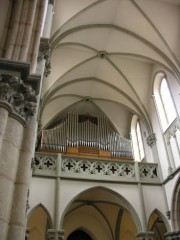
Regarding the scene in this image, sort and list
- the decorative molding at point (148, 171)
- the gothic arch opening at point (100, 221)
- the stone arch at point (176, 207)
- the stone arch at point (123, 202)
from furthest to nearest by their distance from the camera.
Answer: the gothic arch opening at point (100, 221), the decorative molding at point (148, 171), the stone arch at point (123, 202), the stone arch at point (176, 207)

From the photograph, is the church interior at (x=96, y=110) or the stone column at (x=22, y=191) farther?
the church interior at (x=96, y=110)

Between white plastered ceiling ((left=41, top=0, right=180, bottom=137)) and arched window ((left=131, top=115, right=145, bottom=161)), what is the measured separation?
0.63 m

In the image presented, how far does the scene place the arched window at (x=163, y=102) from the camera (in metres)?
12.2

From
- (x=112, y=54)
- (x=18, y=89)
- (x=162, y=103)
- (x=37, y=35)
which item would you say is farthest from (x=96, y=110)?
(x=18, y=89)

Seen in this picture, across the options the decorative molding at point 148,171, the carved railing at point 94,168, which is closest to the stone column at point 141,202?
the carved railing at point 94,168

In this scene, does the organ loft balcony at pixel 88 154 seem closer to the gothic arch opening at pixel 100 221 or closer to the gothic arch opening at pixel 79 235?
the gothic arch opening at pixel 100 221

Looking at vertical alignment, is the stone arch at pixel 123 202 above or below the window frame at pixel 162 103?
below

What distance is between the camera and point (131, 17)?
11742 millimetres

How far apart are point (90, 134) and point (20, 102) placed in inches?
417

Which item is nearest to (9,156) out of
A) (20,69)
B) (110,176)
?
(20,69)

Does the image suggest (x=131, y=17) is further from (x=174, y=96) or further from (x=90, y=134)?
(x=90, y=134)

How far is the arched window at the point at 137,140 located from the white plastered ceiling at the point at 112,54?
2.08 ft

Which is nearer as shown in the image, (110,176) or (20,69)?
(20,69)

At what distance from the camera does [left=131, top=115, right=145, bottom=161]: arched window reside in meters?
14.8
